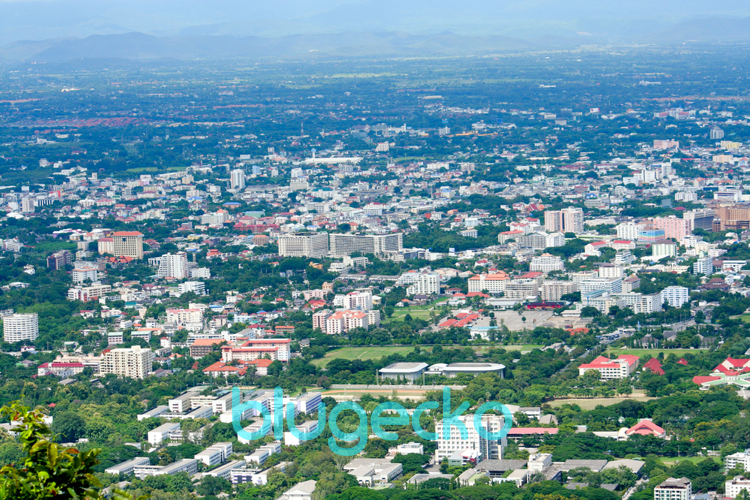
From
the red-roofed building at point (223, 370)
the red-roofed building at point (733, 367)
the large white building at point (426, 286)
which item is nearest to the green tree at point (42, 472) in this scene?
the red-roofed building at point (733, 367)

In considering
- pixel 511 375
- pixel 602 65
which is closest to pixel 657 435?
pixel 511 375

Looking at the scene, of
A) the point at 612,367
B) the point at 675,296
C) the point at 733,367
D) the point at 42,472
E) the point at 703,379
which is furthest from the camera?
the point at 675,296

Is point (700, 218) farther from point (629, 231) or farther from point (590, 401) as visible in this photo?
point (590, 401)

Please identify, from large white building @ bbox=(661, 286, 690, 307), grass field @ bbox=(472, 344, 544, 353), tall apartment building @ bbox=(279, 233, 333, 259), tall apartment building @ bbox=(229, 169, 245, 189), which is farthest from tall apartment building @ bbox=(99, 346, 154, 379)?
tall apartment building @ bbox=(229, 169, 245, 189)

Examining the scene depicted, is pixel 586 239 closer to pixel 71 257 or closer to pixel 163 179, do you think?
pixel 71 257

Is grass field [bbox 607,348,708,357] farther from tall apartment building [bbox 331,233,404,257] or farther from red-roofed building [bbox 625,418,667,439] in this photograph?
tall apartment building [bbox 331,233,404,257]

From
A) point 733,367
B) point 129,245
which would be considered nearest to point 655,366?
point 733,367

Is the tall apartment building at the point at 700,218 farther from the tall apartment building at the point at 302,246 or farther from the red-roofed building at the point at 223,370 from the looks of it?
the red-roofed building at the point at 223,370
